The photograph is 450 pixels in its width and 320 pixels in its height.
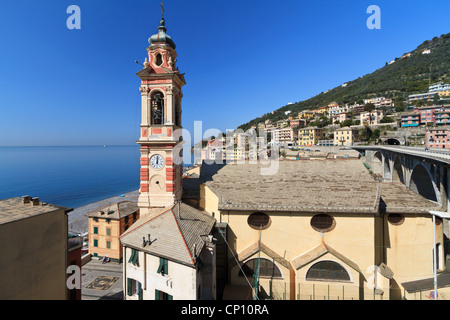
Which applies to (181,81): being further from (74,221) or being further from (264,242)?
(74,221)

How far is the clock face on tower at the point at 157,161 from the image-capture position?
16.0 m

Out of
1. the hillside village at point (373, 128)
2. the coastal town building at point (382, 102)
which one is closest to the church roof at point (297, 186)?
the hillside village at point (373, 128)

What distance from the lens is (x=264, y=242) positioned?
47.9 feet

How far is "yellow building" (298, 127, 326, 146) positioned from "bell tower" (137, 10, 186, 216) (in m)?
110

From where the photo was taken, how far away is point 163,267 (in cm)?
1141

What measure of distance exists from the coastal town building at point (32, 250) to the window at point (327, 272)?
47.2 feet

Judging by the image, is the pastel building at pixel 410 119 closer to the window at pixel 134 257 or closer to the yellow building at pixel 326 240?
the yellow building at pixel 326 240

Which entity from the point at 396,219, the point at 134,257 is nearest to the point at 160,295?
the point at 134,257

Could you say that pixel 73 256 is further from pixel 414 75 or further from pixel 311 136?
pixel 414 75

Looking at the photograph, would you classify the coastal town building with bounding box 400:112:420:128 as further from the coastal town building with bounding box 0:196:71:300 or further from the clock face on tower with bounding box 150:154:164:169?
the coastal town building with bounding box 0:196:71:300

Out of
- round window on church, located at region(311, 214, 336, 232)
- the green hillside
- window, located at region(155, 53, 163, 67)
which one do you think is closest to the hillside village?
the green hillside

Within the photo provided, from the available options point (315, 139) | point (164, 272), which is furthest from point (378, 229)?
point (315, 139)

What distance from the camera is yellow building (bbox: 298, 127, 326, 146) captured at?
11394 centimetres
